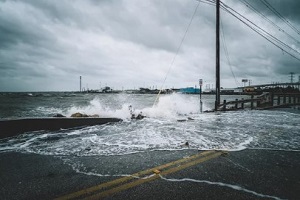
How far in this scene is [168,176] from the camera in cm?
327

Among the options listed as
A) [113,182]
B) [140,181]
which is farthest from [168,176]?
[113,182]

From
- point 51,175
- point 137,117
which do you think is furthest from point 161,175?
point 137,117

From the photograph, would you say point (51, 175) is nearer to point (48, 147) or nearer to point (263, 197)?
point (48, 147)

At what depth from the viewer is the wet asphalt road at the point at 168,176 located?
2.68 metres

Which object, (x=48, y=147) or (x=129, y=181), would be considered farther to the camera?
(x=48, y=147)

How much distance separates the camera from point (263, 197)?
2.57m

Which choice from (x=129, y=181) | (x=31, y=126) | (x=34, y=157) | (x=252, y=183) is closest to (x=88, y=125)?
(x=31, y=126)

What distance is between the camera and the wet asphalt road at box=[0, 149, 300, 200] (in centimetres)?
268

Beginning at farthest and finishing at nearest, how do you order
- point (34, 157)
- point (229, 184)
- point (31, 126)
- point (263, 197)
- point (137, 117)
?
point (137, 117), point (31, 126), point (34, 157), point (229, 184), point (263, 197)

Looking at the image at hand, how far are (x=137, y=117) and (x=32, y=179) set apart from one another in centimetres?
873

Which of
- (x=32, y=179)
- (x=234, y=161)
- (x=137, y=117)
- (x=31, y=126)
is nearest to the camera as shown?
(x=32, y=179)

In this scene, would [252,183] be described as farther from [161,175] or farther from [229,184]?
[161,175]

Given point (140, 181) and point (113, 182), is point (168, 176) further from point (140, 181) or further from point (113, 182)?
point (113, 182)

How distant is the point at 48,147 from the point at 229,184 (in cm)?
501
